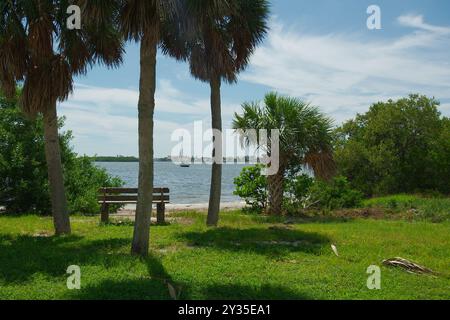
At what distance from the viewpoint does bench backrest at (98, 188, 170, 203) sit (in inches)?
524

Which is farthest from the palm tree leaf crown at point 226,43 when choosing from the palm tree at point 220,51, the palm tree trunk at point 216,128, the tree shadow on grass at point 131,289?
the tree shadow on grass at point 131,289

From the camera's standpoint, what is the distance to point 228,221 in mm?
14422

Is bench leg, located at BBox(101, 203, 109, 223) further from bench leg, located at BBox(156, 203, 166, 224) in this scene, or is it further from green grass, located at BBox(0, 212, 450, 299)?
bench leg, located at BBox(156, 203, 166, 224)

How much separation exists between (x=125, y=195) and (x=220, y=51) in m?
5.09

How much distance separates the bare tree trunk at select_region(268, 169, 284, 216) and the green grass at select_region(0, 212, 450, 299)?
562 cm

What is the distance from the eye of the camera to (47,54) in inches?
396

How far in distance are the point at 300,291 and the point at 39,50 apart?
24.3 ft

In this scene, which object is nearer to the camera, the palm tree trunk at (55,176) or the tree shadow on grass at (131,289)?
the tree shadow on grass at (131,289)

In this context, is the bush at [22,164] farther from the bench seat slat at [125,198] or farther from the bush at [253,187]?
the bush at [253,187]

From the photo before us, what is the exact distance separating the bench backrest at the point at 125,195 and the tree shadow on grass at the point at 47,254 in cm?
306

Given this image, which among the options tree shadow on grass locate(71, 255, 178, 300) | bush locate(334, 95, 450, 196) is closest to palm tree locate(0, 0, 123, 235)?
tree shadow on grass locate(71, 255, 178, 300)

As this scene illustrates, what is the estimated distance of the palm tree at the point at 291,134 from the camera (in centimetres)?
1650

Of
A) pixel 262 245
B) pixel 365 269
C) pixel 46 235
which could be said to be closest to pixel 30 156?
pixel 46 235
